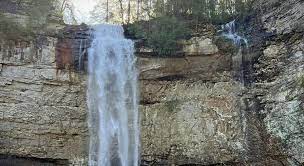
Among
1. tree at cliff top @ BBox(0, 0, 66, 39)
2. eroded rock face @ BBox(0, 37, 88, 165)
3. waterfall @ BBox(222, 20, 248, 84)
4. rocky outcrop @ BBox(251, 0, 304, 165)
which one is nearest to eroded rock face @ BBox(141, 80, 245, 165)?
waterfall @ BBox(222, 20, 248, 84)

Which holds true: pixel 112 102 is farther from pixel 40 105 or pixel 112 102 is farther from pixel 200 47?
pixel 200 47

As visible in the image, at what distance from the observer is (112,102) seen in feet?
44.3

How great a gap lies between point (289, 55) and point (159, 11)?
4.88 metres

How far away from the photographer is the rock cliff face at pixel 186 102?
1226 centimetres

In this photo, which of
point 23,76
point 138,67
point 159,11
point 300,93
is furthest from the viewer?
point 159,11

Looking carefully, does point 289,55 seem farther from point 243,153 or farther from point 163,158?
point 163,158

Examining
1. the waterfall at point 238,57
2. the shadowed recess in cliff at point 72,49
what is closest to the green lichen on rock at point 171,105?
the waterfall at point 238,57

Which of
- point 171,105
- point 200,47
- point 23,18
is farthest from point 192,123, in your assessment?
point 23,18

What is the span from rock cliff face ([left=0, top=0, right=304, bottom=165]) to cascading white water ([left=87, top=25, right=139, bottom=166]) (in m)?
0.28

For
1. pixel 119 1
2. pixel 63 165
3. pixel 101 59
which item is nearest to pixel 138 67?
pixel 101 59

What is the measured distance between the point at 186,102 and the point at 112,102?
225 cm

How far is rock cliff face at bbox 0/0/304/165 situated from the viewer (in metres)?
12.3

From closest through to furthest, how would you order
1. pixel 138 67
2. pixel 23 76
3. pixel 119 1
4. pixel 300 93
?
pixel 300 93 < pixel 23 76 < pixel 138 67 < pixel 119 1

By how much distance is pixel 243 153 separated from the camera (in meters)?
12.8
